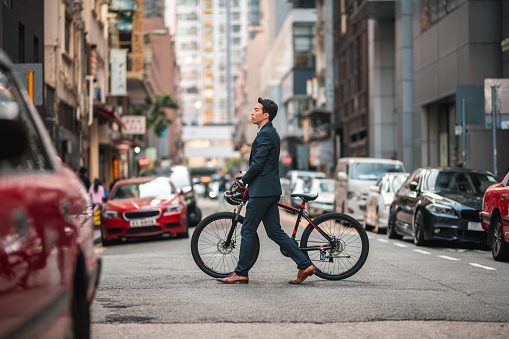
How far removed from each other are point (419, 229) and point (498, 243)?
3.49 m

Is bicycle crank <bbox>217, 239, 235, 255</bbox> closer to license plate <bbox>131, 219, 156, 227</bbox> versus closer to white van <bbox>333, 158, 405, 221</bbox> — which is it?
license plate <bbox>131, 219, 156, 227</bbox>

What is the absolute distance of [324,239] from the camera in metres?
9.81

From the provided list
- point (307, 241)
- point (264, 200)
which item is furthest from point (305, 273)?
point (264, 200)

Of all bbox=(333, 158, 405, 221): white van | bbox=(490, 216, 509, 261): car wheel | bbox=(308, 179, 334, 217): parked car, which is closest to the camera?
bbox=(490, 216, 509, 261): car wheel

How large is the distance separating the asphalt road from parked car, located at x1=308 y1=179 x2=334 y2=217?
20.3 m

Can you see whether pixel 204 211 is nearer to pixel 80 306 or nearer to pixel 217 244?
pixel 217 244

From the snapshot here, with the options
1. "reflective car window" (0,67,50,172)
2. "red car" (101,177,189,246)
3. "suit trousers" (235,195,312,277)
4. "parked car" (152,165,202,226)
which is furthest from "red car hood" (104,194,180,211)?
"reflective car window" (0,67,50,172)

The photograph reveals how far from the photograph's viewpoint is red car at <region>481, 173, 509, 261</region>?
12.9 m

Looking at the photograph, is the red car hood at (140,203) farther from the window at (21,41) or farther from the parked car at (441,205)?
the window at (21,41)

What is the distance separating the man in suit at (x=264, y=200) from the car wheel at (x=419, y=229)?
24.9ft

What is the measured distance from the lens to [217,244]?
9906 millimetres

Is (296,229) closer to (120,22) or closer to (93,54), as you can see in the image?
(93,54)

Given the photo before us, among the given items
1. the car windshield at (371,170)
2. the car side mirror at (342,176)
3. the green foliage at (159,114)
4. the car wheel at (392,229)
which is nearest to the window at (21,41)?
the car side mirror at (342,176)

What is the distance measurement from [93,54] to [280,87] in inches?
2598
